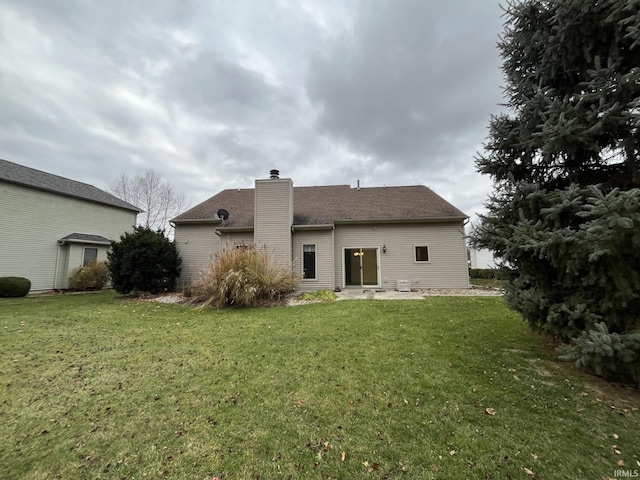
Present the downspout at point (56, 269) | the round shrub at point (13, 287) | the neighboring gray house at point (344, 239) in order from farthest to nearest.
Answer: the downspout at point (56, 269) → the neighboring gray house at point (344, 239) → the round shrub at point (13, 287)

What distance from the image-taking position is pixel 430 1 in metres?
7.83

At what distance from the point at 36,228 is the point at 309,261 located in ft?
48.1

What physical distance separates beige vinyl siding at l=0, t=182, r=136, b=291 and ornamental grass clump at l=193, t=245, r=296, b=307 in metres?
11.0

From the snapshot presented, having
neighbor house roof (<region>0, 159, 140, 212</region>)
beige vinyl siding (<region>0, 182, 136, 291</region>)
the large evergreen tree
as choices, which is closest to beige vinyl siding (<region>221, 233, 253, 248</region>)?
beige vinyl siding (<region>0, 182, 136, 291</region>)

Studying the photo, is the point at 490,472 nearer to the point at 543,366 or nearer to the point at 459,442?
the point at 459,442

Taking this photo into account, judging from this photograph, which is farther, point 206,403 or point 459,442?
point 206,403

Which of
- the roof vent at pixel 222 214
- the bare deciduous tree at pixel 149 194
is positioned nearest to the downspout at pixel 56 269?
the roof vent at pixel 222 214

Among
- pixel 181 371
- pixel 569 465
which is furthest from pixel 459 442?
pixel 181 371

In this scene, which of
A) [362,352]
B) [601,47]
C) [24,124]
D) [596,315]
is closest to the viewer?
[596,315]

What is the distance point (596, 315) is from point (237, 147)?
57.9ft

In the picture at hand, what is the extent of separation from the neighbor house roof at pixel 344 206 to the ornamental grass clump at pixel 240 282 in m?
3.77

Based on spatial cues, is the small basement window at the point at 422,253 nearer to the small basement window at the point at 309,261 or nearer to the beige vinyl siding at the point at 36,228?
the small basement window at the point at 309,261

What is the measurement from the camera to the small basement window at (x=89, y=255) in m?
15.0

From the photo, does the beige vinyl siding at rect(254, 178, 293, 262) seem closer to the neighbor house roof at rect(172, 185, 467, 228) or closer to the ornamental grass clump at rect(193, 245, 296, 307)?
the neighbor house roof at rect(172, 185, 467, 228)
